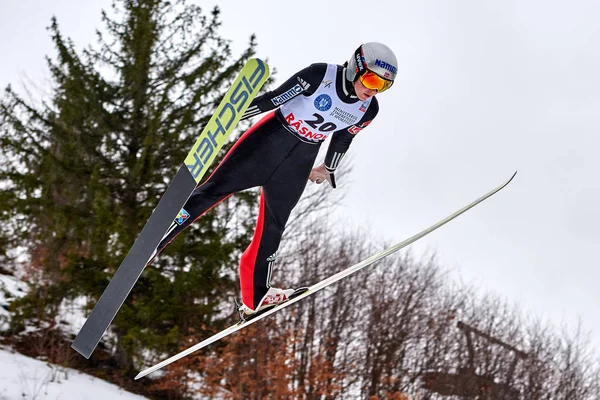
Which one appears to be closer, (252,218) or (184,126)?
(184,126)

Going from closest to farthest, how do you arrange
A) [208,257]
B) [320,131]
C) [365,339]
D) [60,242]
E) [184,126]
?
[320,131] < [184,126] < [208,257] < [60,242] < [365,339]

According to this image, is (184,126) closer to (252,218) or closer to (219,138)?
(252,218)

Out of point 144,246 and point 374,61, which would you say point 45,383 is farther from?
point 374,61

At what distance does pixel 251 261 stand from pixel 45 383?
6153mm

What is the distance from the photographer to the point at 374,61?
2.71m

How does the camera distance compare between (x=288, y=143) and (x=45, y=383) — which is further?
(x=45, y=383)

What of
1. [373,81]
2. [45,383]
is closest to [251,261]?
[373,81]

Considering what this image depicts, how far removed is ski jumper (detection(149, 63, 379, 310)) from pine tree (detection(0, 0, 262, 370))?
525 cm

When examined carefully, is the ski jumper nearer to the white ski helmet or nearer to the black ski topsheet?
the white ski helmet

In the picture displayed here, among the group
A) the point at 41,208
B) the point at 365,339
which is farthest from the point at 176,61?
the point at 365,339

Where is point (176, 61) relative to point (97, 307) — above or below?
above

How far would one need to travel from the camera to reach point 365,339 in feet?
44.4

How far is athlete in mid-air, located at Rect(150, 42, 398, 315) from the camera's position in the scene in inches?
109

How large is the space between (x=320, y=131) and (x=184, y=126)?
17.7 feet
